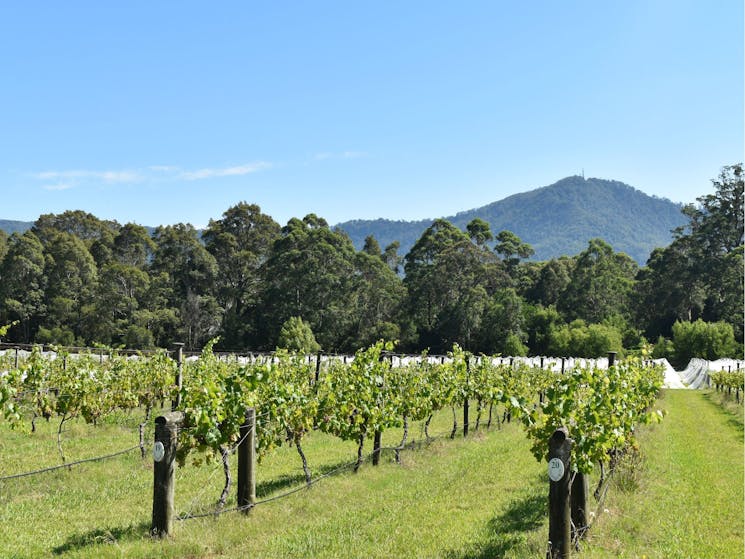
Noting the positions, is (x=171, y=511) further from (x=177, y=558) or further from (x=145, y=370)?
(x=145, y=370)

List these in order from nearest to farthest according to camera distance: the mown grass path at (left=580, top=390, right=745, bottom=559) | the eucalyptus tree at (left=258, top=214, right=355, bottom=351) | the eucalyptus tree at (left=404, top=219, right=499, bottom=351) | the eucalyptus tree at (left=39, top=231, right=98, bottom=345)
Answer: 1. the mown grass path at (left=580, top=390, right=745, bottom=559)
2. the eucalyptus tree at (left=39, top=231, right=98, bottom=345)
3. the eucalyptus tree at (left=258, top=214, right=355, bottom=351)
4. the eucalyptus tree at (left=404, top=219, right=499, bottom=351)

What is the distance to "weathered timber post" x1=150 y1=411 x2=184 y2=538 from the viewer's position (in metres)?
6.50

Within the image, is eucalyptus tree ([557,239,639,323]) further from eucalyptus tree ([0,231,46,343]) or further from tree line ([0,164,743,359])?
eucalyptus tree ([0,231,46,343])

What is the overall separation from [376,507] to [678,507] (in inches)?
175

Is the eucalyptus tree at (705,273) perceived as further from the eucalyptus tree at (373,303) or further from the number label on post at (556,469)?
the number label on post at (556,469)

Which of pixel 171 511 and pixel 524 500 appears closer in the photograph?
pixel 171 511

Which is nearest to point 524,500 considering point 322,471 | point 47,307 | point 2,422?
point 322,471

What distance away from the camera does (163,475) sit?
21.3 feet

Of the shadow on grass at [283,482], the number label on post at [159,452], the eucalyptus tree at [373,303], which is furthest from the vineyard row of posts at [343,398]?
the eucalyptus tree at [373,303]

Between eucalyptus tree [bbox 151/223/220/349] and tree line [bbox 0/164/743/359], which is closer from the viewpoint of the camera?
tree line [bbox 0/164/743/359]

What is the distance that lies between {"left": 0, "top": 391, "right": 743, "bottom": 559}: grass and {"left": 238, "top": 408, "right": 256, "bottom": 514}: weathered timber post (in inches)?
7.3

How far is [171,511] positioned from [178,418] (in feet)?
3.20

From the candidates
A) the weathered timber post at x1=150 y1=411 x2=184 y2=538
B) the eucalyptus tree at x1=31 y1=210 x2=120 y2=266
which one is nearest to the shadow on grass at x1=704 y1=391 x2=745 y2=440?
the weathered timber post at x1=150 y1=411 x2=184 y2=538

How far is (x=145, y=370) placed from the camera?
1603 cm
